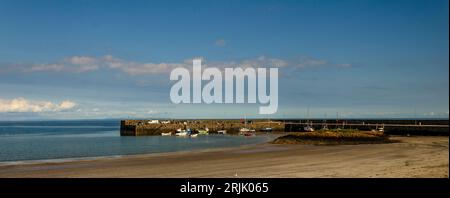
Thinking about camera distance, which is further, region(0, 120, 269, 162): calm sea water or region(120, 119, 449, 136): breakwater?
region(120, 119, 449, 136): breakwater

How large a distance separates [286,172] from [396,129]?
66.7 metres

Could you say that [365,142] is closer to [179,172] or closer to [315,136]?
[315,136]

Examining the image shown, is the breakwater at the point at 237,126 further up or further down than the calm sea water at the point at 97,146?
further up

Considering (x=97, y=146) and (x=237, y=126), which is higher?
(x=237, y=126)

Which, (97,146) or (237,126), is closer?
(97,146)

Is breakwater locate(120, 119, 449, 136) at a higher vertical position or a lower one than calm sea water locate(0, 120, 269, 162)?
higher

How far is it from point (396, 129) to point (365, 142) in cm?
3652

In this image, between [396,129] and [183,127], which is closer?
[396,129]

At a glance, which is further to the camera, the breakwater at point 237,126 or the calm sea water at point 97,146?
the breakwater at point 237,126
